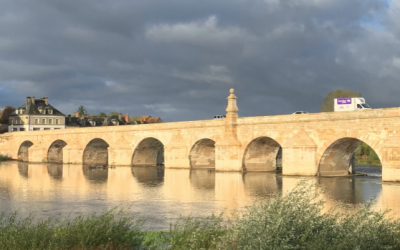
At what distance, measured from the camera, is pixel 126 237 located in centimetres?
1144

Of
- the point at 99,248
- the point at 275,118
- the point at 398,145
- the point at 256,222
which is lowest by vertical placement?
the point at 99,248

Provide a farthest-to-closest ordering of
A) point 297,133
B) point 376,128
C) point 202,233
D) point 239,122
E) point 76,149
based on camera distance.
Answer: point 76,149 → point 239,122 → point 297,133 → point 376,128 → point 202,233

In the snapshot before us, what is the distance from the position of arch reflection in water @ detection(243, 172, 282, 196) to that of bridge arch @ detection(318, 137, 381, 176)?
3503 mm

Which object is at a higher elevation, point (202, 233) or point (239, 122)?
point (239, 122)

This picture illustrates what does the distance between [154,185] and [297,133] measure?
11.1m

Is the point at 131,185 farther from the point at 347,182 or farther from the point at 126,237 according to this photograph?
the point at 126,237

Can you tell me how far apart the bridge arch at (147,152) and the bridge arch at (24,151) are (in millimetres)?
24136

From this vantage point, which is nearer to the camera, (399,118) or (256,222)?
(256,222)

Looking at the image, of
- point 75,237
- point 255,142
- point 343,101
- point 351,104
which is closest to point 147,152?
point 255,142

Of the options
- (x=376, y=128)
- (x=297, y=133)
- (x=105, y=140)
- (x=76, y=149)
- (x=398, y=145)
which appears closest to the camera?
(x=398, y=145)

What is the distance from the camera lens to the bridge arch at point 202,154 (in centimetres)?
4231

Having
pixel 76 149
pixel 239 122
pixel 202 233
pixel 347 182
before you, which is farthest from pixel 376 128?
pixel 76 149

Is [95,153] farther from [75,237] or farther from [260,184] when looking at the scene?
[75,237]

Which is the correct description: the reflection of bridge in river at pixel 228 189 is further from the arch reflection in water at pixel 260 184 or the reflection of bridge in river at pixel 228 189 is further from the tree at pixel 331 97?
the tree at pixel 331 97
